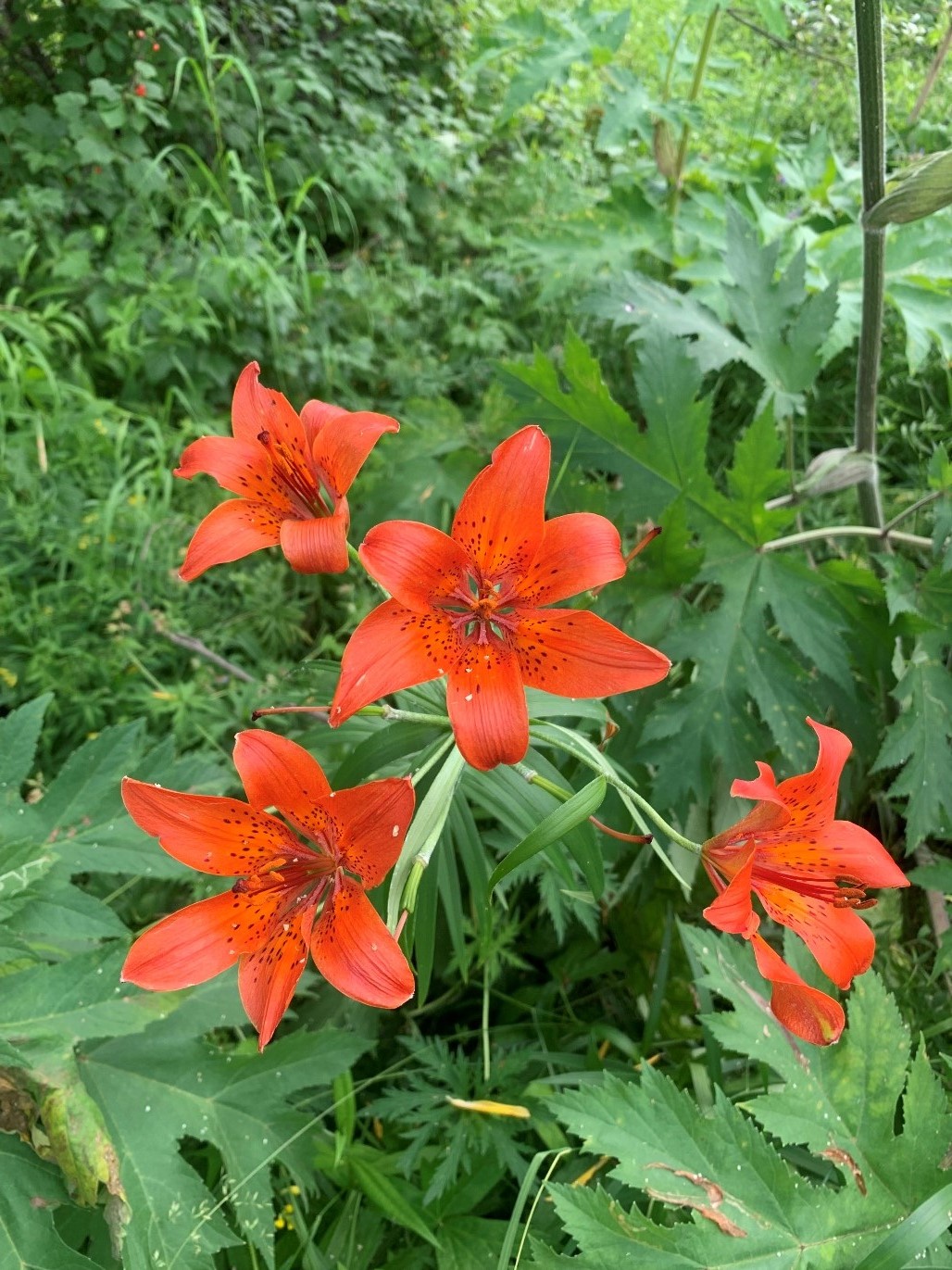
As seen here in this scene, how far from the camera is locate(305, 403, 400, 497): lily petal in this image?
801 mm

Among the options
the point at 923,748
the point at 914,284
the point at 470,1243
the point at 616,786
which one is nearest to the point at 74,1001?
the point at 470,1243

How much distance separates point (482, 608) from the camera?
77cm

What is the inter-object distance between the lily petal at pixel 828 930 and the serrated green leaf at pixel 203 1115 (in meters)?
0.58

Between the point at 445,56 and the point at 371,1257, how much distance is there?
378cm

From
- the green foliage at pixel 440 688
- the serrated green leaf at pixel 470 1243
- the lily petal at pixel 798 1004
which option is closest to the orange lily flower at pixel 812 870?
the lily petal at pixel 798 1004

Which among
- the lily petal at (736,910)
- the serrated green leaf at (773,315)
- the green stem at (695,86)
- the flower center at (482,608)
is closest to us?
the lily petal at (736,910)

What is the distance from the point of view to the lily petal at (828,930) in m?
0.77

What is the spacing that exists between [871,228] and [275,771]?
3.23 feet

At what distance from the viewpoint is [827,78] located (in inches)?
116

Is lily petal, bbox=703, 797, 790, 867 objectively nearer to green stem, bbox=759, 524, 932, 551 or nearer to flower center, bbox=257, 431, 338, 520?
flower center, bbox=257, 431, 338, 520

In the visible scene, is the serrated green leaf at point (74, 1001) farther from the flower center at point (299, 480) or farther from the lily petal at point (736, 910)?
the lily petal at point (736, 910)

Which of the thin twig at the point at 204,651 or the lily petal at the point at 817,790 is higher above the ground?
the lily petal at the point at 817,790

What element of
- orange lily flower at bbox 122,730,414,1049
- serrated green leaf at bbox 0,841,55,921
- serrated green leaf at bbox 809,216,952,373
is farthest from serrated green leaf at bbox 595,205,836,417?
serrated green leaf at bbox 0,841,55,921

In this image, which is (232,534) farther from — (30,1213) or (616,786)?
(30,1213)
